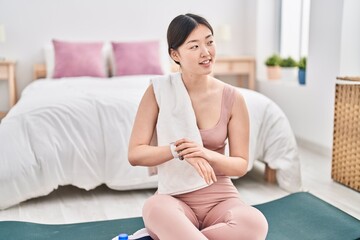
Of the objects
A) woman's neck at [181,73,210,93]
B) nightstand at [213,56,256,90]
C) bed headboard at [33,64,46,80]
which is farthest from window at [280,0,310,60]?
woman's neck at [181,73,210,93]

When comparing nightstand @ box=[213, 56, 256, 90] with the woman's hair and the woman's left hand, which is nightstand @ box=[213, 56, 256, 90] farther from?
the woman's left hand

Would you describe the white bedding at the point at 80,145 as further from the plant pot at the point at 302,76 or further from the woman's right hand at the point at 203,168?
the plant pot at the point at 302,76

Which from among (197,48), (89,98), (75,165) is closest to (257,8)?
(89,98)

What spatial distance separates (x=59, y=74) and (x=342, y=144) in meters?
2.79

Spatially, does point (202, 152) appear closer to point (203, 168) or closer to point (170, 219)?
point (203, 168)

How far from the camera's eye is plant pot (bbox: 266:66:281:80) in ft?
16.6

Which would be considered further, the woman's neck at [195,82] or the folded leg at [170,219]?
the woman's neck at [195,82]

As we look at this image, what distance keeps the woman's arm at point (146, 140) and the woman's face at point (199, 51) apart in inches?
7.7

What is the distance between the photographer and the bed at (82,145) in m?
2.56

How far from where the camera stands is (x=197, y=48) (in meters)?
1.66

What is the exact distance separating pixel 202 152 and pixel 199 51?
36cm

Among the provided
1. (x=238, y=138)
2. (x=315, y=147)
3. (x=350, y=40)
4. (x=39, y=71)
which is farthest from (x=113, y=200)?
(x=39, y=71)

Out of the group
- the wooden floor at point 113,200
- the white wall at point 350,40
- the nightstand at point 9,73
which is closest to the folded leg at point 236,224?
the wooden floor at point 113,200

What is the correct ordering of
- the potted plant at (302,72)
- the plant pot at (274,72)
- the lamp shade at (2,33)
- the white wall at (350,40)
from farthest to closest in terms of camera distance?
the plant pot at (274,72)
the lamp shade at (2,33)
the potted plant at (302,72)
the white wall at (350,40)
